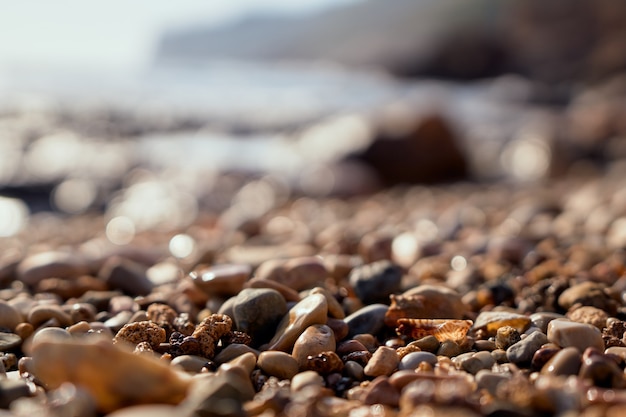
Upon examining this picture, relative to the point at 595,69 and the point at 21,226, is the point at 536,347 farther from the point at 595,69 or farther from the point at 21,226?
the point at 595,69

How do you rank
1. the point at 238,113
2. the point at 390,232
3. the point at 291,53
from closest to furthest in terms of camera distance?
the point at 390,232
the point at 238,113
the point at 291,53

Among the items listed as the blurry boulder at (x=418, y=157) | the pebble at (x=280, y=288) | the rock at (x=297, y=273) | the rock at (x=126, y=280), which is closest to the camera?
the pebble at (x=280, y=288)

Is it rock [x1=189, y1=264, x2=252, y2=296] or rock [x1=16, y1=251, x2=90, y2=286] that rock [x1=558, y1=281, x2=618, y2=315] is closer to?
rock [x1=189, y1=264, x2=252, y2=296]

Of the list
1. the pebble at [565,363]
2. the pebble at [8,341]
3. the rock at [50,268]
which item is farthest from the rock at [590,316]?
the rock at [50,268]

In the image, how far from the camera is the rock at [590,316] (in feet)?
6.01

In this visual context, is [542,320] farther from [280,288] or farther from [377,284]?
[280,288]

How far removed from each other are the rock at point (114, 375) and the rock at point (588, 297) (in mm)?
1306

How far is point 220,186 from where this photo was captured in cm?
770

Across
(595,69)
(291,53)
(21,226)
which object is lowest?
(21,226)

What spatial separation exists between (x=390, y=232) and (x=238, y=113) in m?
14.5

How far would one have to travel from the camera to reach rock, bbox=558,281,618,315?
200cm

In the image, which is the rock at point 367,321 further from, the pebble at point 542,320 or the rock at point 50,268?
the rock at point 50,268

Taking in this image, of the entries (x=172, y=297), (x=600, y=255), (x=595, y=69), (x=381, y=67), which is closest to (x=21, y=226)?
(x=172, y=297)

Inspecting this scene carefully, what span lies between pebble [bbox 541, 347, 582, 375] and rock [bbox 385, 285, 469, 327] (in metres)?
0.51
